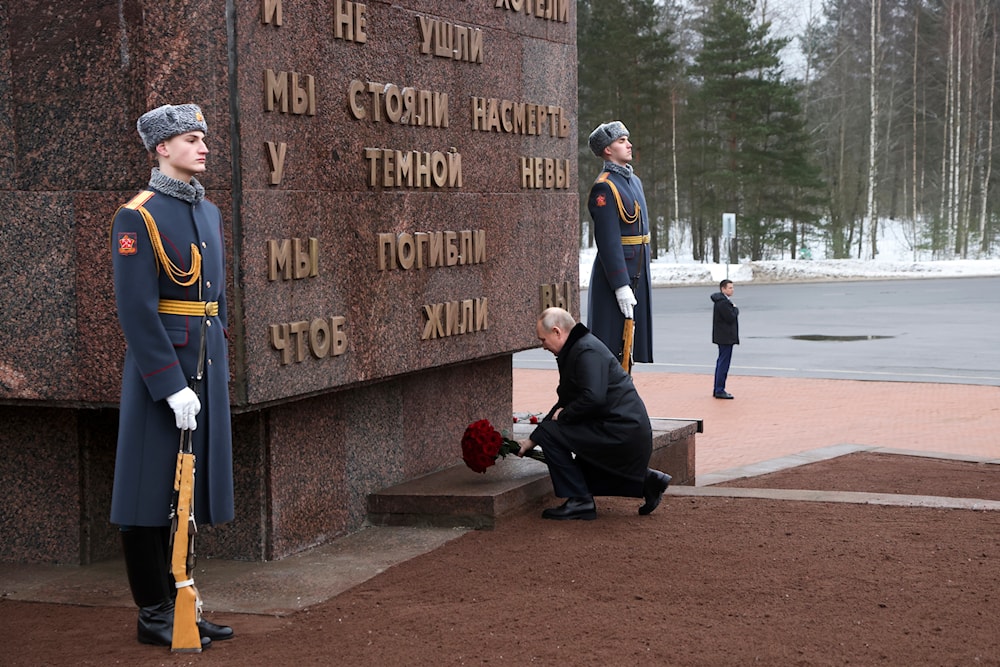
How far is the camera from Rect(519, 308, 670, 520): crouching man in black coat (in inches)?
266

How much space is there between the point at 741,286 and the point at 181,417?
3415 centimetres

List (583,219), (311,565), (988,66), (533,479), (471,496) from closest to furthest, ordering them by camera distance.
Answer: (311,565)
(471,496)
(533,479)
(988,66)
(583,219)

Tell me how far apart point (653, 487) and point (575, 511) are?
0.41 meters

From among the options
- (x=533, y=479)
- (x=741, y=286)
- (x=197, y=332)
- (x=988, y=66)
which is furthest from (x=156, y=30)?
(x=988, y=66)

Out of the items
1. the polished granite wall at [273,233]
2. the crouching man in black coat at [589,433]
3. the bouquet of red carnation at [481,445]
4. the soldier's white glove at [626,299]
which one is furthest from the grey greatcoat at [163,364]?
the soldier's white glove at [626,299]

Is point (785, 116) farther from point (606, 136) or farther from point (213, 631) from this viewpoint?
point (213, 631)

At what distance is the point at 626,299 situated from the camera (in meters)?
8.23

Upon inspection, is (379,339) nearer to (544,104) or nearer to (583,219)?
(544,104)

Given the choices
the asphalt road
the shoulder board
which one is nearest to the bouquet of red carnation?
the shoulder board

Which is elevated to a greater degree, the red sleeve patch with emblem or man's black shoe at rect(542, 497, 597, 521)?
the red sleeve patch with emblem

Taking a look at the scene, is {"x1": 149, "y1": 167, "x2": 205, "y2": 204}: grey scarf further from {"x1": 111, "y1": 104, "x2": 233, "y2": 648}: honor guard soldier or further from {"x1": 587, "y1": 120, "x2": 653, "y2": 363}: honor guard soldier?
{"x1": 587, "y1": 120, "x2": 653, "y2": 363}: honor guard soldier

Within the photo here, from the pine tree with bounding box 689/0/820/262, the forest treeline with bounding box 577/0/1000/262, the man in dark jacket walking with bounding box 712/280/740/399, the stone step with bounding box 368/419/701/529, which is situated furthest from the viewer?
the forest treeline with bounding box 577/0/1000/262

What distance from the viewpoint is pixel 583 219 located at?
57781 mm

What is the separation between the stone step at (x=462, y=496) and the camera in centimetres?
670
